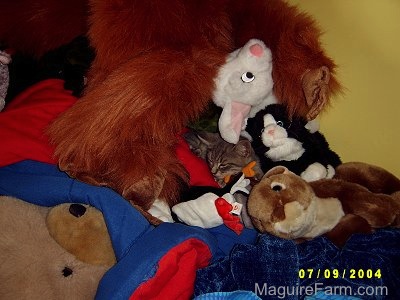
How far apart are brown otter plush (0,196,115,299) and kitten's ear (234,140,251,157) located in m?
0.35

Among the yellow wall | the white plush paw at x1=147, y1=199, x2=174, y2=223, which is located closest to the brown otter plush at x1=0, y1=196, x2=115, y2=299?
the white plush paw at x1=147, y1=199, x2=174, y2=223

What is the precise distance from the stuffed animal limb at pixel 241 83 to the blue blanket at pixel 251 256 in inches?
8.7

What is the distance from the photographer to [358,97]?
934 mm

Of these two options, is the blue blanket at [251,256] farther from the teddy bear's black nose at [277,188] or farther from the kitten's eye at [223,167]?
the kitten's eye at [223,167]

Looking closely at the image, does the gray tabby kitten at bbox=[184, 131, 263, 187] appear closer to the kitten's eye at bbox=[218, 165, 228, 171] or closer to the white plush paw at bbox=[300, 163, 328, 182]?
the kitten's eye at bbox=[218, 165, 228, 171]

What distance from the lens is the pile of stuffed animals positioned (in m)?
0.62

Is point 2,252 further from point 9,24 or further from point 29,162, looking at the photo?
point 9,24

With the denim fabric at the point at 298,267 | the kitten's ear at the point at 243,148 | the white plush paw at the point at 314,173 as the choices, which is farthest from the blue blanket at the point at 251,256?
the kitten's ear at the point at 243,148

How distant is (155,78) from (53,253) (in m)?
0.32

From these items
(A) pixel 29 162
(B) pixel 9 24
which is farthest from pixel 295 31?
(B) pixel 9 24

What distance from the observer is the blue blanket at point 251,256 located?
614mm

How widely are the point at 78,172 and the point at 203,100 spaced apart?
0.25 m

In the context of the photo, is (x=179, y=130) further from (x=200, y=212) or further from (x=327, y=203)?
(x=327, y=203)

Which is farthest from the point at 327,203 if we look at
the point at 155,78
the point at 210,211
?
the point at 155,78
